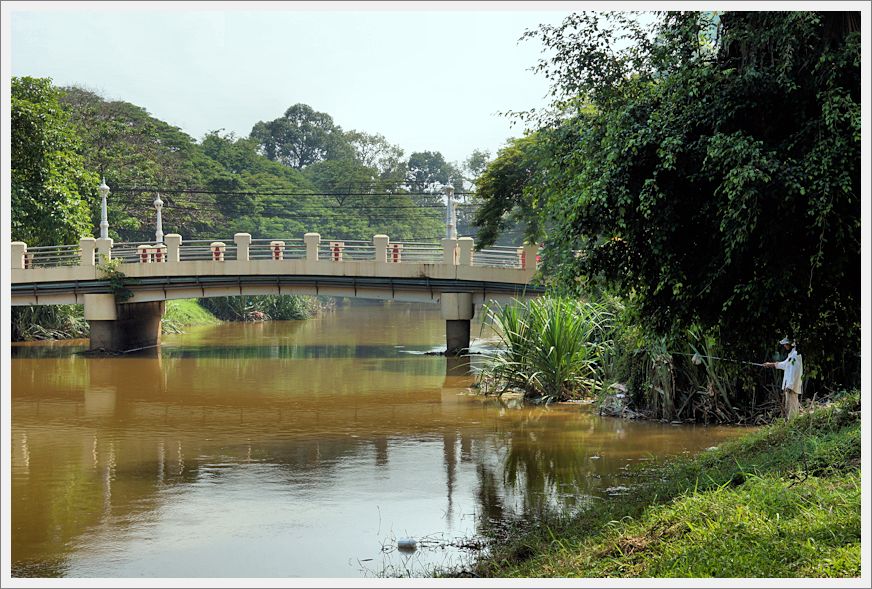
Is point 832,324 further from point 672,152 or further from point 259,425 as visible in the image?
point 259,425

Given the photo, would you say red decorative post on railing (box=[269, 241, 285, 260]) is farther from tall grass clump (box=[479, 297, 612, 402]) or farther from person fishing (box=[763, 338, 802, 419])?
person fishing (box=[763, 338, 802, 419])

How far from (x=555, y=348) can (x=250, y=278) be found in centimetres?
1389

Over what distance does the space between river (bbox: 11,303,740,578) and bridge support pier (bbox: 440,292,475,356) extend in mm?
3510

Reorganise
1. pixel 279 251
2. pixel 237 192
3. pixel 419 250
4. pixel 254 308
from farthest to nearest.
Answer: pixel 237 192 → pixel 254 308 → pixel 419 250 → pixel 279 251

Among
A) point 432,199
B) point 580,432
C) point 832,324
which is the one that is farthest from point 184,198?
point 832,324

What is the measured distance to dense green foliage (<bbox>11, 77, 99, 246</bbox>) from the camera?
84.5ft

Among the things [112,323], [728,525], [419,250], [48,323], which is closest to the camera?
[728,525]

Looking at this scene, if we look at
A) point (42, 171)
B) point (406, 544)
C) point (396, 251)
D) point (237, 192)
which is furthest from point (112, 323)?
point (237, 192)

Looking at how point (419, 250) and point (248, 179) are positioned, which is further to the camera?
point (248, 179)

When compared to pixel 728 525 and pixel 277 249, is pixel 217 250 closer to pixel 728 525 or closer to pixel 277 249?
pixel 277 249

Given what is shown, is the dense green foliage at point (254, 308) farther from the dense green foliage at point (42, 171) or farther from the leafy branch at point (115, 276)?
the leafy branch at point (115, 276)

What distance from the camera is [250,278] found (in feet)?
90.9

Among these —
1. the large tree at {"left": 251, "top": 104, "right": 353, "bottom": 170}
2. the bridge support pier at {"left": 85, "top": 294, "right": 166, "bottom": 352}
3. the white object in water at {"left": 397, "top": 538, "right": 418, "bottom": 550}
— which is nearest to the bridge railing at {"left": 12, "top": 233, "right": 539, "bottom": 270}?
the bridge support pier at {"left": 85, "top": 294, "right": 166, "bottom": 352}

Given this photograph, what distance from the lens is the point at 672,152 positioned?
7734mm
